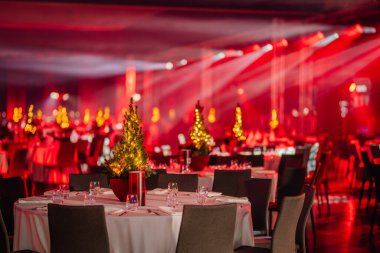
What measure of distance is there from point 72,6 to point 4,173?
24.5 feet

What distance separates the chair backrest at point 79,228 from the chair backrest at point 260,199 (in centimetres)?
221

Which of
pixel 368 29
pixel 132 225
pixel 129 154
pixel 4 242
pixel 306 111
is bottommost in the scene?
pixel 4 242

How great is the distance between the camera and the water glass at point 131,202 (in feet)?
14.7

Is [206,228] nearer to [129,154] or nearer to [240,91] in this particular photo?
[129,154]


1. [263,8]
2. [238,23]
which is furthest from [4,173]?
[238,23]

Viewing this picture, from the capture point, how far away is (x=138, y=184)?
185 inches

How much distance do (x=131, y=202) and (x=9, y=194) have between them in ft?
5.26

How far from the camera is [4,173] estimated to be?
10062mm

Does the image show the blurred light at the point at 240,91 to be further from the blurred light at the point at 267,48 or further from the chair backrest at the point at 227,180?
the chair backrest at the point at 227,180

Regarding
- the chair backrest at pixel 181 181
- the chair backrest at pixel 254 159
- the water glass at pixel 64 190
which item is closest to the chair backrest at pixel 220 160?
the chair backrest at pixel 254 159

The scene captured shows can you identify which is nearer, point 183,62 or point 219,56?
point 219,56

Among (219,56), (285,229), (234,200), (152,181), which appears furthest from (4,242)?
(219,56)

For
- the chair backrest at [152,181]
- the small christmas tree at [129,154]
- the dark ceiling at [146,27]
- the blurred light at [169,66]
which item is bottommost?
the chair backrest at [152,181]

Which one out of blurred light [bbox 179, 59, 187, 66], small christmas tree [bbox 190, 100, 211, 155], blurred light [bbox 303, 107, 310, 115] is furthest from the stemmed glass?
blurred light [bbox 179, 59, 187, 66]
